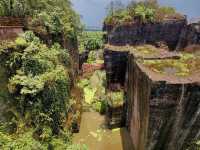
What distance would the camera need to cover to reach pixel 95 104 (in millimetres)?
18016

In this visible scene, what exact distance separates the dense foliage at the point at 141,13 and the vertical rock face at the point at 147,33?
41 cm

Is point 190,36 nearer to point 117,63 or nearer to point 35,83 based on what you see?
point 117,63

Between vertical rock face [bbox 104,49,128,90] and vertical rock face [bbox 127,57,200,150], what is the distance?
177 inches

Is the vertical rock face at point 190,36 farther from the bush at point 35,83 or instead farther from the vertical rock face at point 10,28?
the vertical rock face at point 10,28

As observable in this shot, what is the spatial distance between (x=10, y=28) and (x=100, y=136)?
7.17 metres

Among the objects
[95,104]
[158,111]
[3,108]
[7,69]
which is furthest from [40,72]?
[95,104]

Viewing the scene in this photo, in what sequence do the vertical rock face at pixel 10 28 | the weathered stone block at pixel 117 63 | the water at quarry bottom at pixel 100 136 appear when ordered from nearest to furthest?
1. the vertical rock face at pixel 10 28
2. the water at quarry bottom at pixel 100 136
3. the weathered stone block at pixel 117 63

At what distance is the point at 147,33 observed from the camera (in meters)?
20.3

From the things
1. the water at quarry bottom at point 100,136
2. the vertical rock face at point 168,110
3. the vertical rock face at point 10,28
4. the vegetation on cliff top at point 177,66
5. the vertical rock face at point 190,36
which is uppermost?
the vertical rock face at point 10,28

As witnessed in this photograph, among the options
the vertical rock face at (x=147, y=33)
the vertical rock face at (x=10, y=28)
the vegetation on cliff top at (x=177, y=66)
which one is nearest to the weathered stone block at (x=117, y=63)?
the vegetation on cliff top at (x=177, y=66)

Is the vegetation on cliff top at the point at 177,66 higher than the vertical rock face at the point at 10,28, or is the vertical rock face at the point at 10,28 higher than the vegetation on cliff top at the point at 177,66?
the vertical rock face at the point at 10,28

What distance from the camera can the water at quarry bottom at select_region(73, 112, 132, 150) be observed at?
14.5 metres

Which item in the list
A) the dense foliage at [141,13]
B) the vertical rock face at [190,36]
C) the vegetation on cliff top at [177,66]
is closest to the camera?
the vegetation on cliff top at [177,66]

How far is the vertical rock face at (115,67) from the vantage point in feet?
53.3
